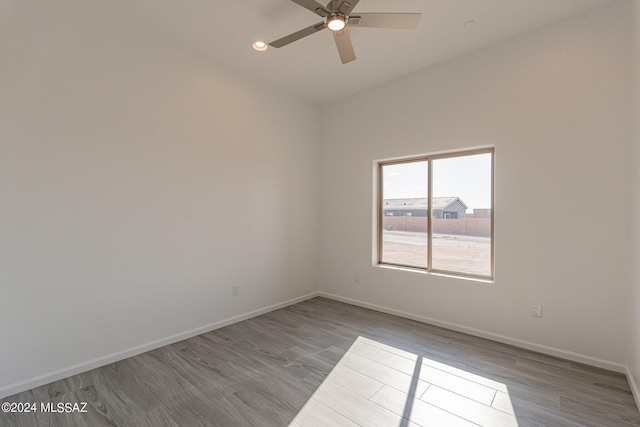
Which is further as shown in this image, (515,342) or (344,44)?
(515,342)

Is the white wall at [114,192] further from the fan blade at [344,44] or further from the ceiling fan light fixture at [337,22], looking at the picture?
the ceiling fan light fixture at [337,22]

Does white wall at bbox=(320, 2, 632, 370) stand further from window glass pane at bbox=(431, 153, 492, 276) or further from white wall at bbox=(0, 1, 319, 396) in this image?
white wall at bbox=(0, 1, 319, 396)

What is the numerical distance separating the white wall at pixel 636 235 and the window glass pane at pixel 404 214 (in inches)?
71.3

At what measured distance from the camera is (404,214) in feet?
12.7

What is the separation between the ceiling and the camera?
8.02ft

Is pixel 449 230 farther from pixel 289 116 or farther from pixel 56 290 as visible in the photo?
pixel 56 290

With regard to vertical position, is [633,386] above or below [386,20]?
below

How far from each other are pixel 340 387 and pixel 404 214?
2363 mm

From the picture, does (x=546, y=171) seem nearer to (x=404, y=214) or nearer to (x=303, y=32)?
(x=404, y=214)

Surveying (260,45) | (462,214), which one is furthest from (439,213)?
(260,45)

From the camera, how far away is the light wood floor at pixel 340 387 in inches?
74.0

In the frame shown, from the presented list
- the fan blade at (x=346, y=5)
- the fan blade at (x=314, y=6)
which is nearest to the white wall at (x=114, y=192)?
the fan blade at (x=314, y=6)

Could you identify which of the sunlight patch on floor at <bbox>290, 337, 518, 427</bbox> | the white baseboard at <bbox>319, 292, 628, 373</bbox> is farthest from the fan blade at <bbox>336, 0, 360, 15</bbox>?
the white baseboard at <bbox>319, 292, 628, 373</bbox>

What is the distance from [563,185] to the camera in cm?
260
